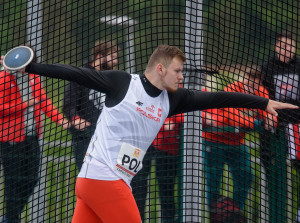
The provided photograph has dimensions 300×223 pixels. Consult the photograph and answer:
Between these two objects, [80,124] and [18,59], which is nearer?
[18,59]

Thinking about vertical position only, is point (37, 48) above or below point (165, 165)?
above

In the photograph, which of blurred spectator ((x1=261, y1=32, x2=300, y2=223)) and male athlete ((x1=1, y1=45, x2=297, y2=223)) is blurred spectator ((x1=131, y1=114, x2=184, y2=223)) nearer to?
blurred spectator ((x1=261, y1=32, x2=300, y2=223))

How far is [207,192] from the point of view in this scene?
18.0ft

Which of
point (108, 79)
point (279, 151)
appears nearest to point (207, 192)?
point (279, 151)

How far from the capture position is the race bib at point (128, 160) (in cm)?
387

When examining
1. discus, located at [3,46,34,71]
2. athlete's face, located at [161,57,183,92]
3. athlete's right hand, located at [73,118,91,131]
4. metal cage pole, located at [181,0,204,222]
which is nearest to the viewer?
discus, located at [3,46,34,71]

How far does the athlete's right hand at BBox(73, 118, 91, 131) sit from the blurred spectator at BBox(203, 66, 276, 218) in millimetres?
1025

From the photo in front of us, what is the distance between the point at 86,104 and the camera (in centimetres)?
550

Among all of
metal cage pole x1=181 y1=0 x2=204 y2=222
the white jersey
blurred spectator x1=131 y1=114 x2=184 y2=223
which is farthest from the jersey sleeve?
blurred spectator x1=131 y1=114 x2=184 y2=223

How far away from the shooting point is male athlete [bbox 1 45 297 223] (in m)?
3.84

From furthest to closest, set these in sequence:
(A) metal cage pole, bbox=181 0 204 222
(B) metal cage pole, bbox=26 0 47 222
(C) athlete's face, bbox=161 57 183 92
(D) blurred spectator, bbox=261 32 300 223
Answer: (D) blurred spectator, bbox=261 32 300 223, (B) metal cage pole, bbox=26 0 47 222, (A) metal cage pole, bbox=181 0 204 222, (C) athlete's face, bbox=161 57 183 92

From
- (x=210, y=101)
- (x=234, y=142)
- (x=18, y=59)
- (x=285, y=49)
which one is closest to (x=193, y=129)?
(x=234, y=142)

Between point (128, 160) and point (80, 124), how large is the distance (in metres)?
1.63

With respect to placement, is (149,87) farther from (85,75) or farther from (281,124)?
(281,124)
